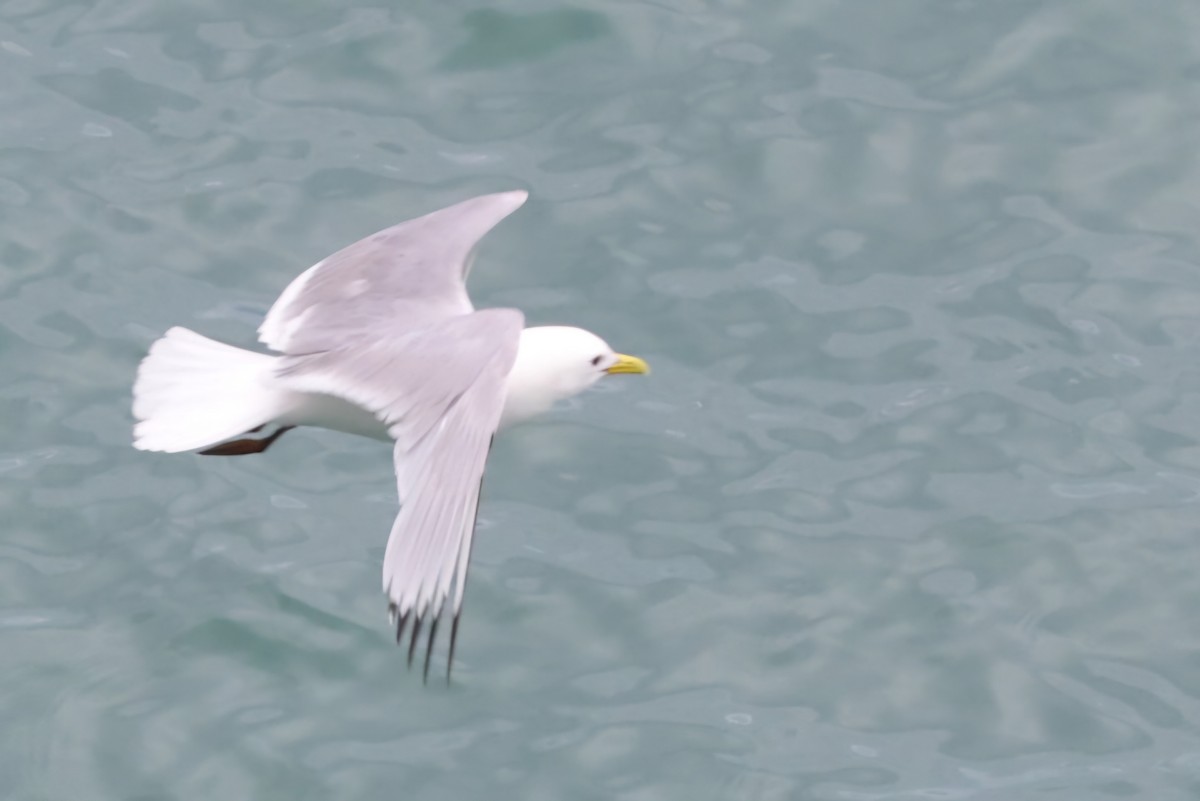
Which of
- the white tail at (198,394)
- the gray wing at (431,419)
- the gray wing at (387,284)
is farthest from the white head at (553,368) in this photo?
the white tail at (198,394)

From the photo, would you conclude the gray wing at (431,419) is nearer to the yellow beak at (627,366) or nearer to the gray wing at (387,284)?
the gray wing at (387,284)

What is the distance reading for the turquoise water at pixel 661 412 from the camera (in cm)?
679

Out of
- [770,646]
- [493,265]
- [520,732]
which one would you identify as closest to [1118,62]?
[493,265]

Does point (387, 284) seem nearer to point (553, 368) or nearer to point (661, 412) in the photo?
point (553, 368)

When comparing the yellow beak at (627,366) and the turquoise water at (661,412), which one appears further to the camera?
the yellow beak at (627,366)

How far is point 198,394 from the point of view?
648 cm

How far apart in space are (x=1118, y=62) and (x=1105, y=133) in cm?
42

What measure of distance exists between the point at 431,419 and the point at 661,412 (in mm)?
2200

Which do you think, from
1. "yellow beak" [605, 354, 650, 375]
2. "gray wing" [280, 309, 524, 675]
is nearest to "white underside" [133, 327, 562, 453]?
"gray wing" [280, 309, 524, 675]

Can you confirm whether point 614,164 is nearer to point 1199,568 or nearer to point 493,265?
point 493,265

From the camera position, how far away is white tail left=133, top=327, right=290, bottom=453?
6234 millimetres

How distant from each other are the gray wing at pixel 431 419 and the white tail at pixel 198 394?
0.11 m

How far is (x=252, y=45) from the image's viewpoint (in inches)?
366

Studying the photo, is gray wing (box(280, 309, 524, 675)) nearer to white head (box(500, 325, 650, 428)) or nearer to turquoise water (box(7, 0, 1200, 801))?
white head (box(500, 325, 650, 428))
